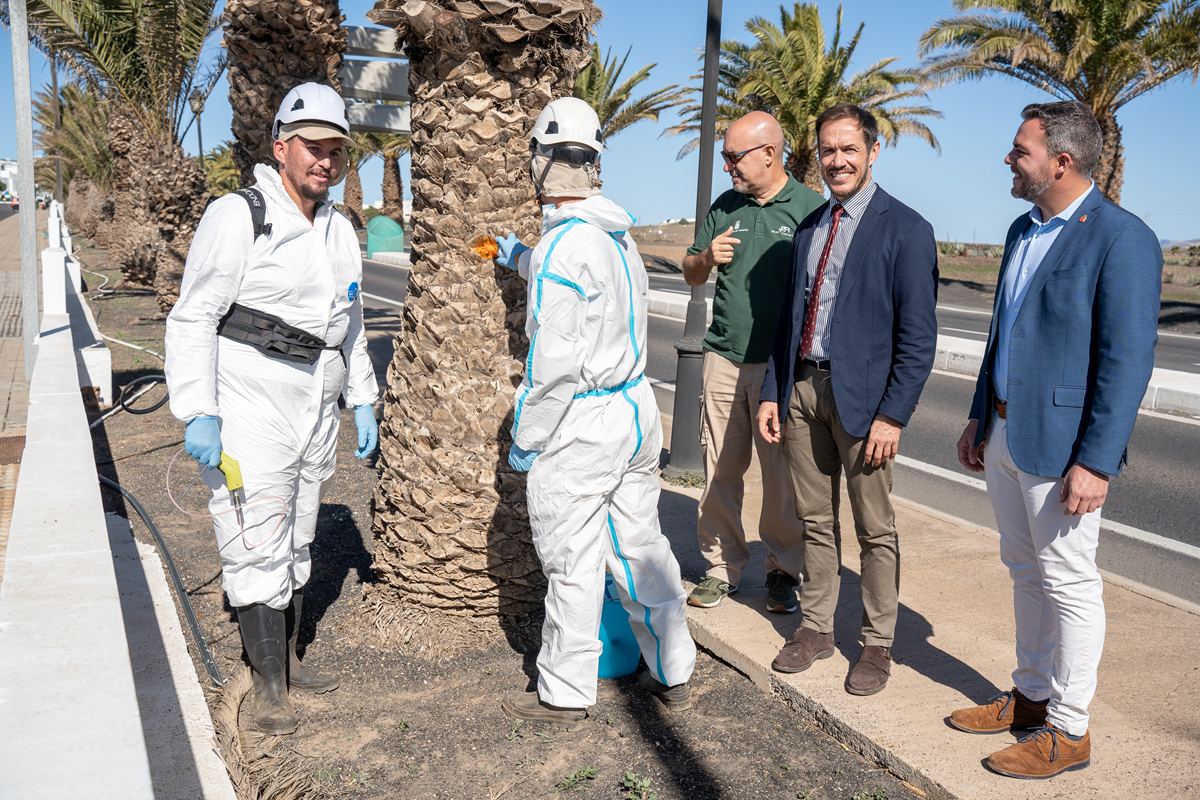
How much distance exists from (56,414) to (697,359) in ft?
13.1

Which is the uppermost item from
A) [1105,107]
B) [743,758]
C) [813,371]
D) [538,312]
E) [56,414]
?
[1105,107]

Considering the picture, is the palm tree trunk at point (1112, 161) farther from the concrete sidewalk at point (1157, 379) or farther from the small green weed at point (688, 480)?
the small green weed at point (688, 480)

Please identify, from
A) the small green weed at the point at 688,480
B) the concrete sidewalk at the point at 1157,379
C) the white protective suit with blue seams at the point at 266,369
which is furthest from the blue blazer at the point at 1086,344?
the concrete sidewalk at the point at 1157,379

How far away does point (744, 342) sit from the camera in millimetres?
4016

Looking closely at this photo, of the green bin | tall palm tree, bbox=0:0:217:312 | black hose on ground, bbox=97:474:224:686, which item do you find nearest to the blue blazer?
black hose on ground, bbox=97:474:224:686

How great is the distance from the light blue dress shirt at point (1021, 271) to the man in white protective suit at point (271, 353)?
2369mm

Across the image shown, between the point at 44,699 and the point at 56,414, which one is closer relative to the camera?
the point at 44,699

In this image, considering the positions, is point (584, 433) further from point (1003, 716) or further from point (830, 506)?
point (1003, 716)

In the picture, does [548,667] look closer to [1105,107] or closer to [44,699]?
[44,699]

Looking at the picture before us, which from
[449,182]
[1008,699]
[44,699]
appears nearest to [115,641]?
[44,699]

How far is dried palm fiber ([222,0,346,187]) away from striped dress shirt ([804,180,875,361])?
4.48 metres

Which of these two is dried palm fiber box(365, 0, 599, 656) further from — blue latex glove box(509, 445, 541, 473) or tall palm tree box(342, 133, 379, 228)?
tall palm tree box(342, 133, 379, 228)

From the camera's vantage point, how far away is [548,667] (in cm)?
321

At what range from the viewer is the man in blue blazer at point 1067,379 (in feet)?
8.51
